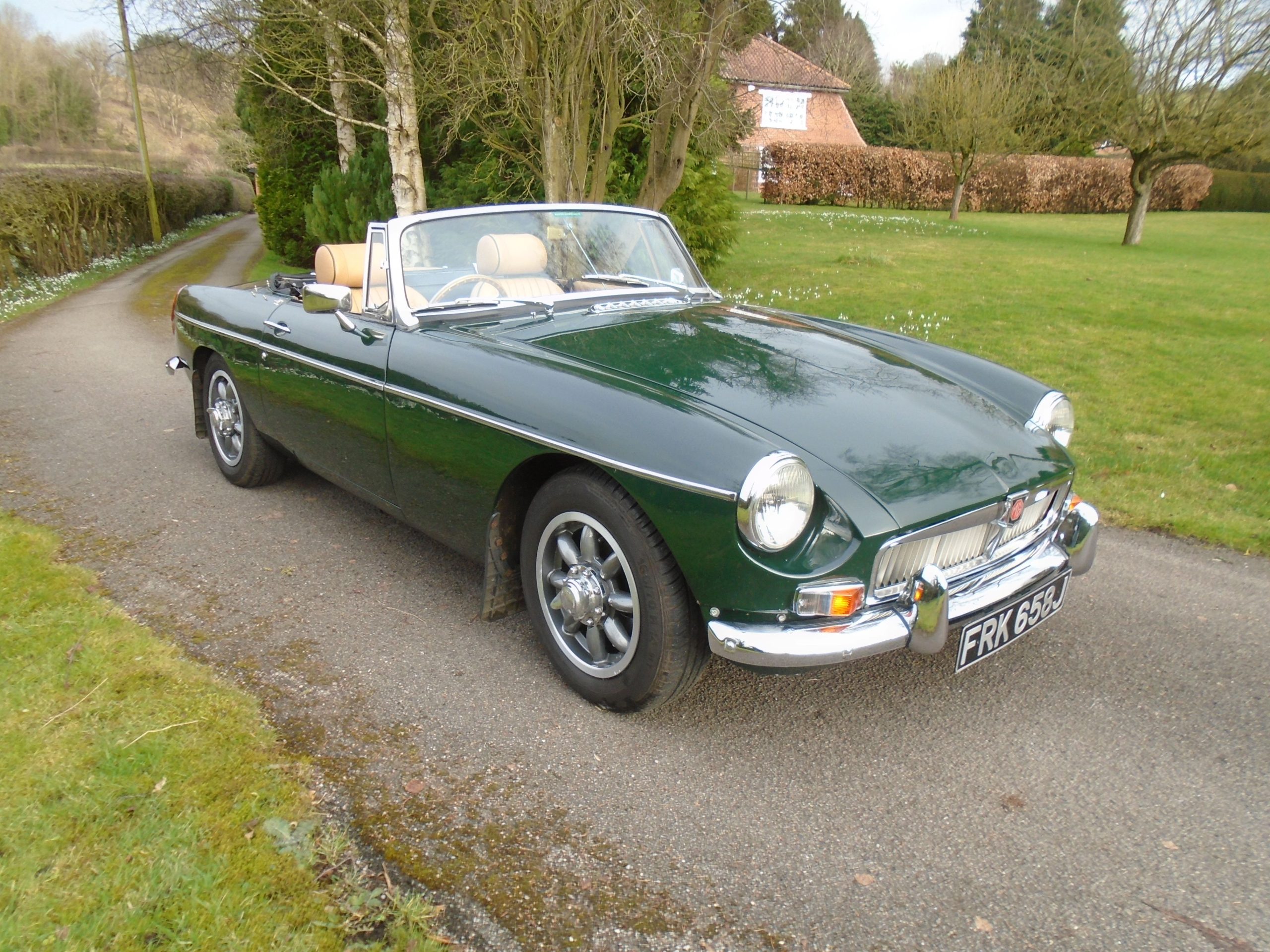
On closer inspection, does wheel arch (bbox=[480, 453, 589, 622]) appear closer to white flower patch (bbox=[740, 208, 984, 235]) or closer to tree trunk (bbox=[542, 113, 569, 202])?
tree trunk (bbox=[542, 113, 569, 202])

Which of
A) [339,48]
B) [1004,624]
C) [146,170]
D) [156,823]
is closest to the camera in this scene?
[156,823]

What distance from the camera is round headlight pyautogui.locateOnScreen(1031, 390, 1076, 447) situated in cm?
340

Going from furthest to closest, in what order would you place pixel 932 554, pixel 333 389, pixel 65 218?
pixel 65 218 → pixel 333 389 → pixel 932 554

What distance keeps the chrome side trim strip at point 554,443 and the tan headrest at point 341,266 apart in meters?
1.23

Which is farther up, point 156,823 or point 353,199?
point 353,199

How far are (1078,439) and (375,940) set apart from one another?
558cm

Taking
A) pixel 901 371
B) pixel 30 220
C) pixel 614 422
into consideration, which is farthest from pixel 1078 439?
pixel 30 220

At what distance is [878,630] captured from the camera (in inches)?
96.0

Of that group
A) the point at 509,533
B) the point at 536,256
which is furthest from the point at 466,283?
the point at 509,533

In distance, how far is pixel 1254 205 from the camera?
3753cm

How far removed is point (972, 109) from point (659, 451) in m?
29.1

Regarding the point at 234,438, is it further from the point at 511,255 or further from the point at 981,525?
the point at 981,525

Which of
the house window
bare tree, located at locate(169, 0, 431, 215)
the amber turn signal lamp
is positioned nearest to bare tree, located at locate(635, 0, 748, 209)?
bare tree, located at locate(169, 0, 431, 215)

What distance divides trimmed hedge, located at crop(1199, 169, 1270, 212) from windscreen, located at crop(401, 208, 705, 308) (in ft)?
137
